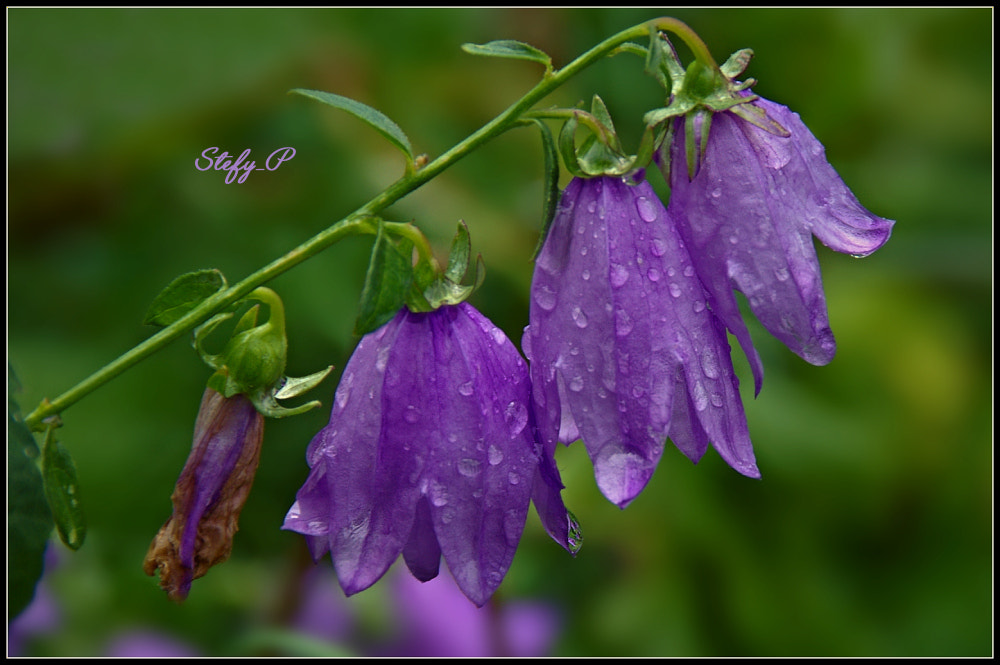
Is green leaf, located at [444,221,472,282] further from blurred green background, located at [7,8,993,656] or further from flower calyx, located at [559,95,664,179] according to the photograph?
blurred green background, located at [7,8,993,656]

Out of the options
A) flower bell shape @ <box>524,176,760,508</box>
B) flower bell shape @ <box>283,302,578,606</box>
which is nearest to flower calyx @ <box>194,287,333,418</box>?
flower bell shape @ <box>283,302,578,606</box>

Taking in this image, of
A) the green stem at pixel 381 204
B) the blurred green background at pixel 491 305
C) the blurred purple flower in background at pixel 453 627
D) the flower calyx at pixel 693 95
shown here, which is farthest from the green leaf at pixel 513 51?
the blurred purple flower in background at pixel 453 627

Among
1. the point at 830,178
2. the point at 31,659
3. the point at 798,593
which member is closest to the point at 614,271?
the point at 830,178

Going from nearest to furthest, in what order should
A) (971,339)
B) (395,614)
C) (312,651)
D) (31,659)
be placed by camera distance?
(312,651), (31,659), (395,614), (971,339)

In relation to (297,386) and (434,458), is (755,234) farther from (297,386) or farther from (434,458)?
(297,386)

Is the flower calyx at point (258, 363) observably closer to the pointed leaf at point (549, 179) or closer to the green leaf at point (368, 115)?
the green leaf at point (368, 115)

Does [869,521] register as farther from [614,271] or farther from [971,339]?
[614,271]
